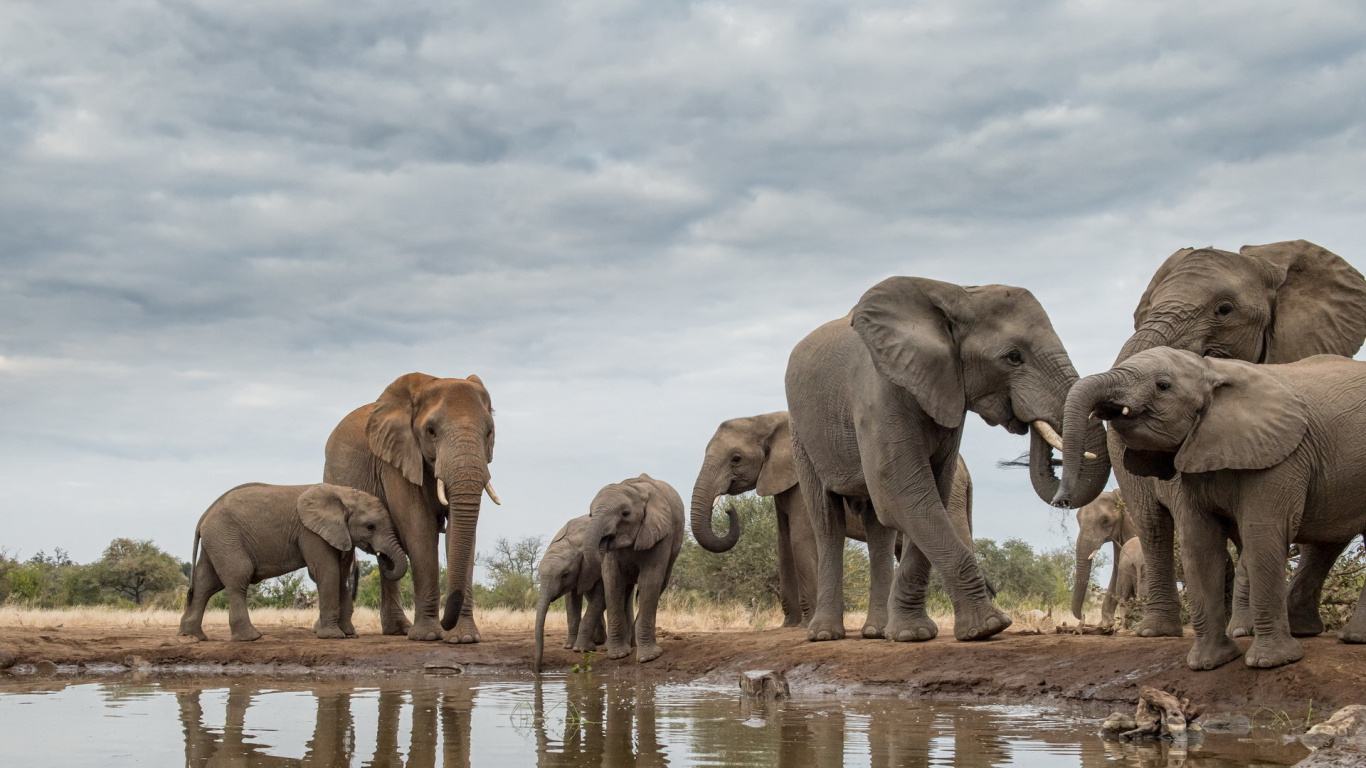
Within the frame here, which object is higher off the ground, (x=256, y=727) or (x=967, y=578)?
(x=967, y=578)

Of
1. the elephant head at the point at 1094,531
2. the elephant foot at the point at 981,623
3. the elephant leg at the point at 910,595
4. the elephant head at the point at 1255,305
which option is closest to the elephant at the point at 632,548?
the elephant leg at the point at 910,595

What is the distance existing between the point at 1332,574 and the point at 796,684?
499 cm

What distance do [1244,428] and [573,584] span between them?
270 inches

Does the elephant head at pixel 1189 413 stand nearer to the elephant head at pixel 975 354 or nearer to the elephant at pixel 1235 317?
the elephant at pixel 1235 317

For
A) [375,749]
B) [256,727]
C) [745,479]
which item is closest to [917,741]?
[375,749]

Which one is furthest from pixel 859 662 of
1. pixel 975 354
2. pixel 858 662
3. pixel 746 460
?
pixel 746 460

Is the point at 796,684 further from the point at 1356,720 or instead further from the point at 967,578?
the point at 1356,720

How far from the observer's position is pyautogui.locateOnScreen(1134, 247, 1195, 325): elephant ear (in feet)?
29.8

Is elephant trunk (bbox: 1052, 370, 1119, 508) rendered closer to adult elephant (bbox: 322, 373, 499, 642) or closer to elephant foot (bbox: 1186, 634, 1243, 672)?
elephant foot (bbox: 1186, 634, 1243, 672)

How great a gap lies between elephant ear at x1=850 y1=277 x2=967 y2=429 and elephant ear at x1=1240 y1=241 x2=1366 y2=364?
2074 millimetres

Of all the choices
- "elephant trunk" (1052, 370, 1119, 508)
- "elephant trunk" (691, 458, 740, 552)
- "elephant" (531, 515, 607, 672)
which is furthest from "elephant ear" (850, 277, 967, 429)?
"elephant trunk" (691, 458, 740, 552)

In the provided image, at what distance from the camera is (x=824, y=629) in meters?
11.1

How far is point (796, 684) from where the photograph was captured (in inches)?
388

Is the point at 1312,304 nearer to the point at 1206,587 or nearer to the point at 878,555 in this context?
the point at 1206,587
